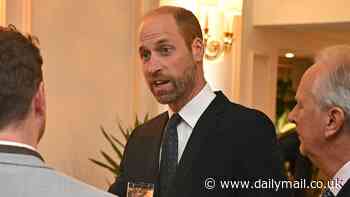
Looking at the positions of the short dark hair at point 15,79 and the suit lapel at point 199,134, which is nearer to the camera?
the short dark hair at point 15,79

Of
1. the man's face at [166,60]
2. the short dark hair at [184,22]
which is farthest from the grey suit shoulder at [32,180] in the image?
the short dark hair at [184,22]

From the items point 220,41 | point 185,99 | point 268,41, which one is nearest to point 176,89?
point 185,99

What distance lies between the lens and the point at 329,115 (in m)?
1.43

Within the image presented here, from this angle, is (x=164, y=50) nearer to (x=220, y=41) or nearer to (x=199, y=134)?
(x=199, y=134)

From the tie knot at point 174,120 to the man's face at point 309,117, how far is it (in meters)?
0.40

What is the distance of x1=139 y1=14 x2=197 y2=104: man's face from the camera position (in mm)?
1758

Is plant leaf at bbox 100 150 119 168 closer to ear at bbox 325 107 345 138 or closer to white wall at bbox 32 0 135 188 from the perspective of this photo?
white wall at bbox 32 0 135 188

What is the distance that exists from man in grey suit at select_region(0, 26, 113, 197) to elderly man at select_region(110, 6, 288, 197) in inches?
26.9

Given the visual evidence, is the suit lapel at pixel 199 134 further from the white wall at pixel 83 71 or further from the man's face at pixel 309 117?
the white wall at pixel 83 71

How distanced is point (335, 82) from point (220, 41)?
346cm

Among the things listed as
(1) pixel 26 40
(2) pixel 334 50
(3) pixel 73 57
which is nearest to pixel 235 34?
(3) pixel 73 57

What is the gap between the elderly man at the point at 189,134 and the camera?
1644 mm

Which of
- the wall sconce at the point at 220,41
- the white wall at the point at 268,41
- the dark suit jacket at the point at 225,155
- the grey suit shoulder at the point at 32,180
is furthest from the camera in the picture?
the white wall at the point at 268,41

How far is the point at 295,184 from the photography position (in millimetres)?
2008
